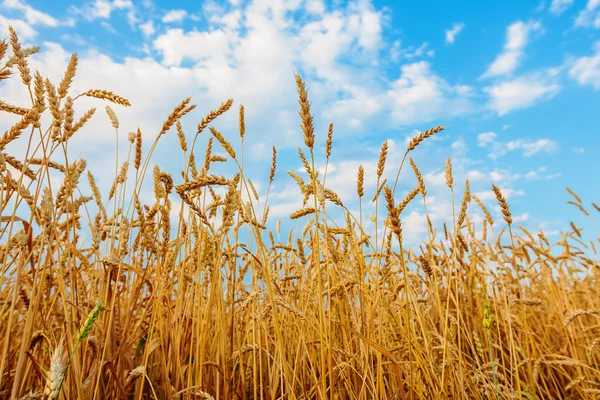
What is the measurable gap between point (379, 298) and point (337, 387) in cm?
47

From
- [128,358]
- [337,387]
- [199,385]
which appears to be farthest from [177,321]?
[337,387]

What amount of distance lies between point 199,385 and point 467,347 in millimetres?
2458

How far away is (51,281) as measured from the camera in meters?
2.26

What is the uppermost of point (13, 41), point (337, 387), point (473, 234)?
point (13, 41)

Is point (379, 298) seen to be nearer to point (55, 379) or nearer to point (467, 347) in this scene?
point (55, 379)

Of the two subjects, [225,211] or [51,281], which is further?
[51,281]

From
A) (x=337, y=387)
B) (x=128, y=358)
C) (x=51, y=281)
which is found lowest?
(x=337, y=387)

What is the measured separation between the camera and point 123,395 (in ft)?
5.90

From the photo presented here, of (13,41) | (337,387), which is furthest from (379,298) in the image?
(13,41)

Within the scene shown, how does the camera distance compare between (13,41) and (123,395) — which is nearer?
(13,41)

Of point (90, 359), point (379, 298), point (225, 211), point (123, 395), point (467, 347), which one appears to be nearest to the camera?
point (225, 211)

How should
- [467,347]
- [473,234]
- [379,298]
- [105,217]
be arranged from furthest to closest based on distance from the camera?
[473,234] → [467,347] → [105,217] → [379,298]

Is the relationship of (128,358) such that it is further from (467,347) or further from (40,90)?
(467,347)

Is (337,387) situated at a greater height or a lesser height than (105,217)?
lesser
